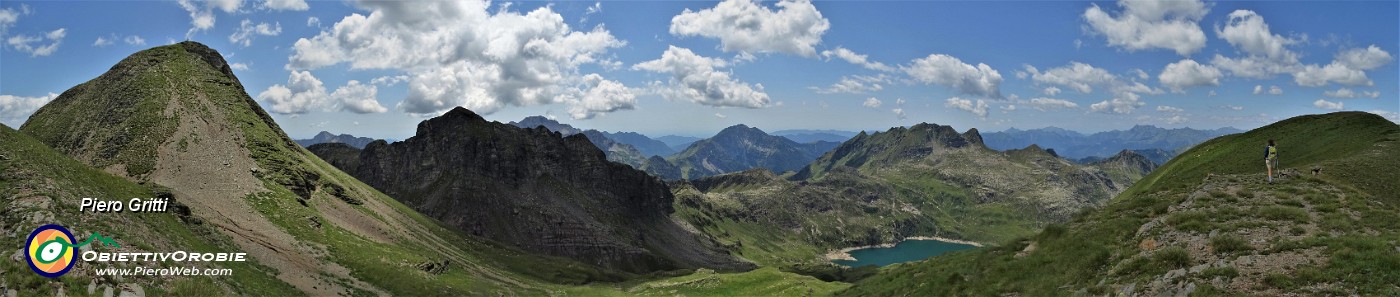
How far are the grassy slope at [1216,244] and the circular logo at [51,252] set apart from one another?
155ft

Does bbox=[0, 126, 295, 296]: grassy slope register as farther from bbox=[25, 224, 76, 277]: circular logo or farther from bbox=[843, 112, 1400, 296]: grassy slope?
bbox=[843, 112, 1400, 296]: grassy slope

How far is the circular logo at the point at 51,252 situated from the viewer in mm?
30969

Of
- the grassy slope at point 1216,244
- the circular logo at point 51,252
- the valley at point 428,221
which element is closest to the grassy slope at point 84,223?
the valley at point 428,221

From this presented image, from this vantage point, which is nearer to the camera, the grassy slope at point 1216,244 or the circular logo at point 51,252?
the grassy slope at point 1216,244

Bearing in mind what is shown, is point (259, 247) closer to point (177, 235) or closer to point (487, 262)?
point (177, 235)

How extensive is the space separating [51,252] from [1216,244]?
57770mm

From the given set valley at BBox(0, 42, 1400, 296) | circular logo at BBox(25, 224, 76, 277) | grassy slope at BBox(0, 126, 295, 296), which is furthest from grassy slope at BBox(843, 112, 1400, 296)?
circular logo at BBox(25, 224, 76, 277)

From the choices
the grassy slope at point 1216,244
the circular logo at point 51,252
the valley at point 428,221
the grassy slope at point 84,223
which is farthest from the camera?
the grassy slope at point 84,223

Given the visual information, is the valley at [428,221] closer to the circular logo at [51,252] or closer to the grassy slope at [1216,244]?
the grassy slope at [1216,244]

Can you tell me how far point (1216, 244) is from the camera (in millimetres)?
26562

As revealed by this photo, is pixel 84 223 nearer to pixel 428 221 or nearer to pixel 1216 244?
pixel 1216 244

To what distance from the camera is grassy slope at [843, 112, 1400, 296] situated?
21.9m

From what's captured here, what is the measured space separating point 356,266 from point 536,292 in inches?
1239

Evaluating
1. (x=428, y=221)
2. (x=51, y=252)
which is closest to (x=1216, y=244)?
(x=51, y=252)
